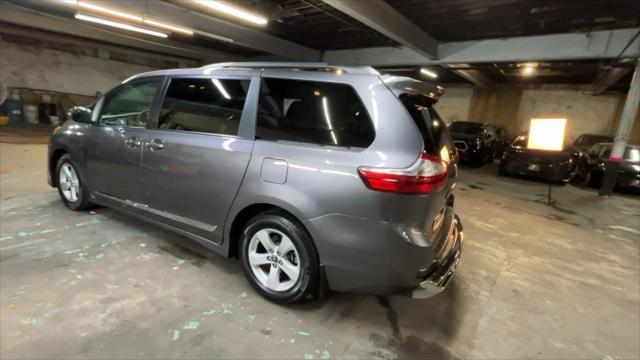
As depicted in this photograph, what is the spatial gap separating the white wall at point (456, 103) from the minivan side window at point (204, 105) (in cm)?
1493

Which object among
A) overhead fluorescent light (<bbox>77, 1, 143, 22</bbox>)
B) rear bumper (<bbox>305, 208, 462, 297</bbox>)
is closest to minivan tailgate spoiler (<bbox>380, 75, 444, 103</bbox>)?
rear bumper (<bbox>305, 208, 462, 297</bbox>)

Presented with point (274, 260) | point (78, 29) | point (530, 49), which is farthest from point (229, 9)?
point (78, 29)

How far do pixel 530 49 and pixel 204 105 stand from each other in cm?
798

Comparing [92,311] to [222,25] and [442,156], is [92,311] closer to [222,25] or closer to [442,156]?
[442,156]

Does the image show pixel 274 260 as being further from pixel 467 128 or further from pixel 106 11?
pixel 467 128

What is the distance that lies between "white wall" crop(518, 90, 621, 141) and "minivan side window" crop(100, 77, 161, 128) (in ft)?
48.7

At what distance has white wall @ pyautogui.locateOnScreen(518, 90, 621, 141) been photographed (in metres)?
13.0

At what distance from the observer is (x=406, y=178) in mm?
1659

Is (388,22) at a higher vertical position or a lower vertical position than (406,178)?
higher

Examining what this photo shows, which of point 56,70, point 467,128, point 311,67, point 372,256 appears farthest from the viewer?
point 56,70

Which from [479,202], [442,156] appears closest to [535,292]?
[442,156]

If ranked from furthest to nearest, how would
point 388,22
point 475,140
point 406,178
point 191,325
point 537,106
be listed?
point 537,106 → point 475,140 → point 388,22 → point 191,325 → point 406,178

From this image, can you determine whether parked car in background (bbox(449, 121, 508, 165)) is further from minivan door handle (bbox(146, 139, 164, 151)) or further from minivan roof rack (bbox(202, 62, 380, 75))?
minivan door handle (bbox(146, 139, 164, 151))

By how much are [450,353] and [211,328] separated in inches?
55.4
